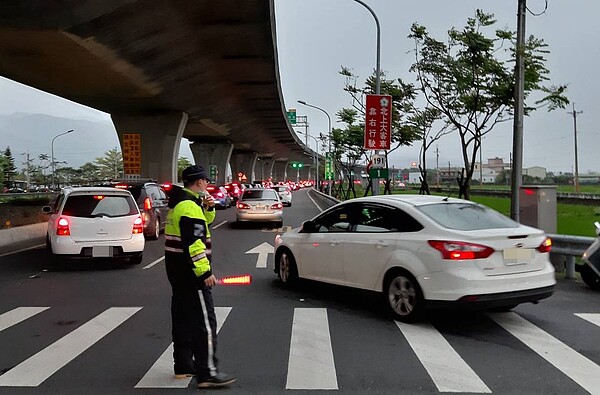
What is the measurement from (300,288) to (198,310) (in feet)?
15.3

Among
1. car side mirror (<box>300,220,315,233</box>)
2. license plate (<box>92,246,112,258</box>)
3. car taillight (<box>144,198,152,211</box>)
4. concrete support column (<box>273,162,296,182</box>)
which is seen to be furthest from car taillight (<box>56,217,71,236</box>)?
concrete support column (<box>273,162,296,182</box>)

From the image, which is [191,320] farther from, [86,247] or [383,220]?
[86,247]

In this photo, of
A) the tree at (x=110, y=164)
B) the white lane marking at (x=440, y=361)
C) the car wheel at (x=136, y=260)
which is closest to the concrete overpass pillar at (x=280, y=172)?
the tree at (x=110, y=164)

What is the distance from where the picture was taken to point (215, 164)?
2436 inches

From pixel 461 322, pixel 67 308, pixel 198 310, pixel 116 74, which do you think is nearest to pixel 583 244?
pixel 461 322

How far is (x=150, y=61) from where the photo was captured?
2183 centimetres

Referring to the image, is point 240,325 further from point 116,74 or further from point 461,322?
point 116,74

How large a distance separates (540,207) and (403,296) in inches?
216

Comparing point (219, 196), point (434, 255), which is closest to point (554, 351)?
point (434, 255)

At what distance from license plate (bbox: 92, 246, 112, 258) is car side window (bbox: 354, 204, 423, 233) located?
5.51 meters

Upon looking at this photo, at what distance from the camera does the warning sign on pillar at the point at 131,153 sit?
3366 cm

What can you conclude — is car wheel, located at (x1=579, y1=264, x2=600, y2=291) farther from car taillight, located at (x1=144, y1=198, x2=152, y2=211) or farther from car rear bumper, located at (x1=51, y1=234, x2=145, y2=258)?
car taillight, located at (x1=144, y1=198, x2=152, y2=211)

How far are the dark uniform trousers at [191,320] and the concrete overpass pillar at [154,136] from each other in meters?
30.6

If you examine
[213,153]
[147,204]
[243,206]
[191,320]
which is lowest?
[191,320]
